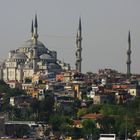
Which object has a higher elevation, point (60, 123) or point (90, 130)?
point (60, 123)

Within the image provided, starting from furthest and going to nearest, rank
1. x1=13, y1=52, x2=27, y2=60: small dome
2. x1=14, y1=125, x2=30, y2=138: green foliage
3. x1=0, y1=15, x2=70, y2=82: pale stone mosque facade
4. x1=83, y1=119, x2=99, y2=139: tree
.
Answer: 1. x1=13, y1=52, x2=27, y2=60: small dome
2. x1=0, y1=15, x2=70, y2=82: pale stone mosque facade
3. x1=14, y1=125, x2=30, y2=138: green foliage
4. x1=83, y1=119, x2=99, y2=139: tree

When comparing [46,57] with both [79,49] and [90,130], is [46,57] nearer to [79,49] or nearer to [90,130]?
[79,49]

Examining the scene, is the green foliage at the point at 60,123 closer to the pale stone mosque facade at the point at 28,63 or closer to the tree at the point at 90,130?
the tree at the point at 90,130

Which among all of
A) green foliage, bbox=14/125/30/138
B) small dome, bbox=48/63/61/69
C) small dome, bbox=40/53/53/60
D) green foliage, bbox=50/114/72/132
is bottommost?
green foliage, bbox=14/125/30/138

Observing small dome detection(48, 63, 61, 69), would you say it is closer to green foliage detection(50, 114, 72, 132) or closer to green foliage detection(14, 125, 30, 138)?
green foliage detection(50, 114, 72, 132)

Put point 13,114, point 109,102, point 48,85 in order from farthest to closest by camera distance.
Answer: point 48,85
point 109,102
point 13,114

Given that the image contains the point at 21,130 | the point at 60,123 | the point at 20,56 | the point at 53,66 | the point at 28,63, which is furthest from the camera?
the point at 20,56

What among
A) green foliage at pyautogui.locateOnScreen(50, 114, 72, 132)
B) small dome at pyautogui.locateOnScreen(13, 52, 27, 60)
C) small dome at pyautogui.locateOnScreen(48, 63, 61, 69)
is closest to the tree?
green foliage at pyautogui.locateOnScreen(50, 114, 72, 132)

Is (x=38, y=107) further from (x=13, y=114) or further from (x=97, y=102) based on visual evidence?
(x=97, y=102)

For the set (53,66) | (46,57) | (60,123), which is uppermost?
(46,57)

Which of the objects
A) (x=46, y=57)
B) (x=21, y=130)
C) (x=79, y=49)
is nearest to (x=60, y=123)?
(x=21, y=130)

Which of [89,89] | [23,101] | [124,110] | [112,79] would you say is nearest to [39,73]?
[112,79]
